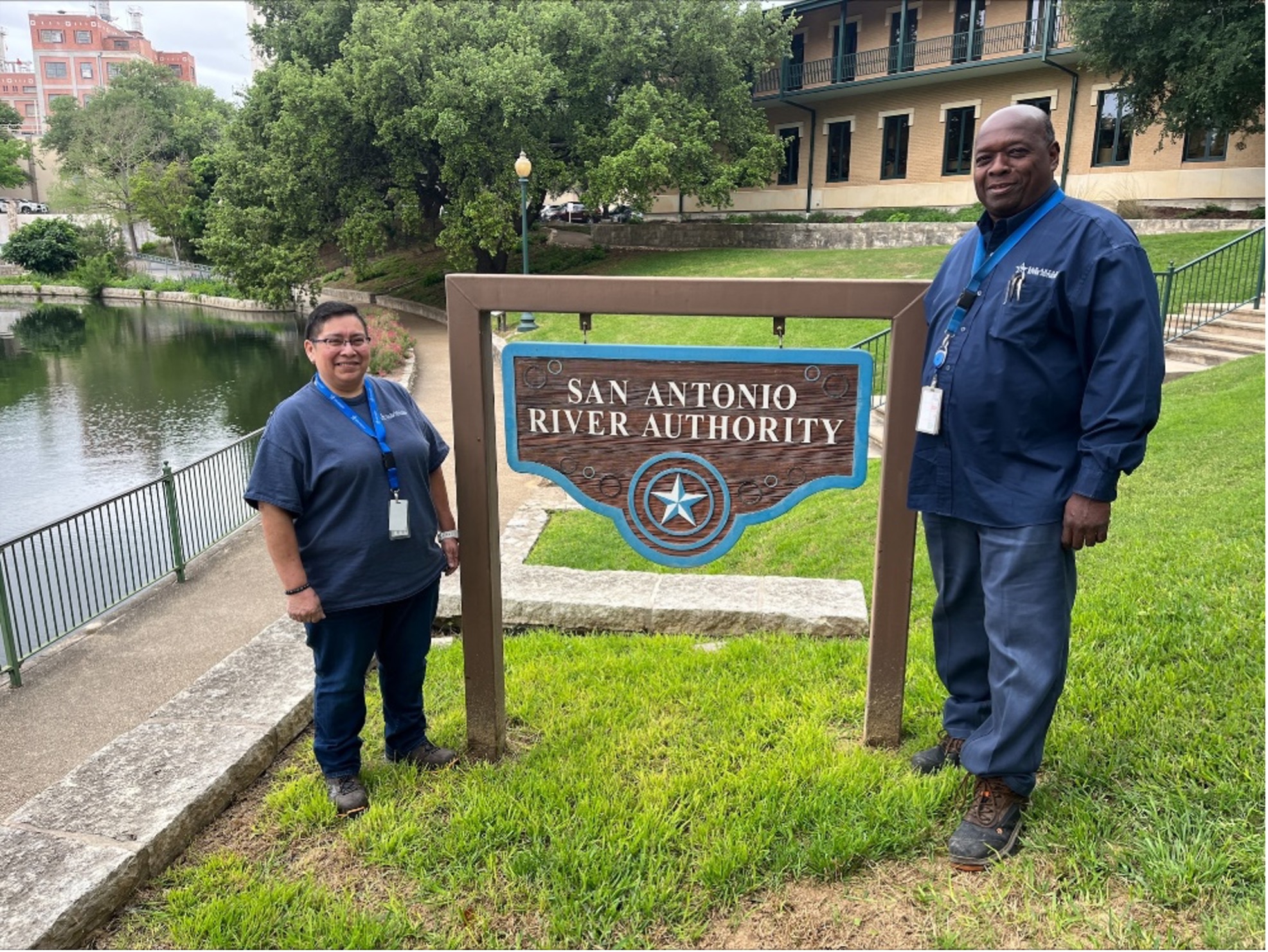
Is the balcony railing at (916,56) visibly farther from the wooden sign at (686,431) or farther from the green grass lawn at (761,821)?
the wooden sign at (686,431)

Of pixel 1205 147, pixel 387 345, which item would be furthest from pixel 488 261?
pixel 1205 147

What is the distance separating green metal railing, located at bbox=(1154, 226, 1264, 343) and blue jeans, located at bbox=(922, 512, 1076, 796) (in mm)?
10404

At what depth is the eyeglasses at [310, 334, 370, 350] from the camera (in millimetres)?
2768

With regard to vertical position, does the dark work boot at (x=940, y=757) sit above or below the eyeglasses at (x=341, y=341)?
below

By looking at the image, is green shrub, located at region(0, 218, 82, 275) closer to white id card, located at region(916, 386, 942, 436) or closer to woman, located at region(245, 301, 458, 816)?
woman, located at region(245, 301, 458, 816)

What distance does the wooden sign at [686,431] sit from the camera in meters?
2.82

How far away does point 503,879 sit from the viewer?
2590 millimetres

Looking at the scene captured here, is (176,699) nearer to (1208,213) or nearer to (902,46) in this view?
(1208,213)

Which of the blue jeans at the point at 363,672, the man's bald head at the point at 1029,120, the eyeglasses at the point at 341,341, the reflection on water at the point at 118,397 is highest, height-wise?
the man's bald head at the point at 1029,120

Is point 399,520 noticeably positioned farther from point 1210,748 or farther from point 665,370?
point 1210,748

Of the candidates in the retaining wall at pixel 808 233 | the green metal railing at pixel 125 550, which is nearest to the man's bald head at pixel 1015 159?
the green metal railing at pixel 125 550

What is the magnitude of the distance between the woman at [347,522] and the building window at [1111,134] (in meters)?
26.4

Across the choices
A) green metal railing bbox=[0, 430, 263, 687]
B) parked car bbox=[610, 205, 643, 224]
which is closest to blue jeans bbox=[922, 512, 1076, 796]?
green metal railing bbox=[0, 430, 263, 687]

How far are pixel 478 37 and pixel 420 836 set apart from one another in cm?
2619
